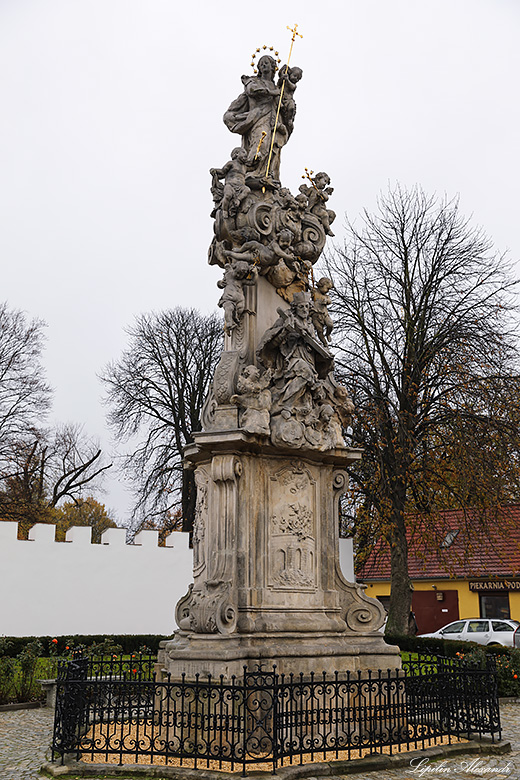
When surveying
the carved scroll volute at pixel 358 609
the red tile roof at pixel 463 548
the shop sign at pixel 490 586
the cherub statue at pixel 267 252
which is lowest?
the carved scroll volute at pixel 358 609

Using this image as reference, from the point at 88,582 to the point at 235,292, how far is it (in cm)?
1458

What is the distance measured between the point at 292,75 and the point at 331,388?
4.46 meters

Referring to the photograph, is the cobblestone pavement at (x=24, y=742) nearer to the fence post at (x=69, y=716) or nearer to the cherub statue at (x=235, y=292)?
the fence post at (x=69, y=716)

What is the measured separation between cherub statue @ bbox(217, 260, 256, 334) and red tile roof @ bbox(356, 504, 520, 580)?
10.9 m

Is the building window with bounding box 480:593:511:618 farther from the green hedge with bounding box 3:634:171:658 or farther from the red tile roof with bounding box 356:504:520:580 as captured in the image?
the green hedge with bounding box 3:634:171:658

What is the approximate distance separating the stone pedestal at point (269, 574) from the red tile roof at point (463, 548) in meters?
9.93

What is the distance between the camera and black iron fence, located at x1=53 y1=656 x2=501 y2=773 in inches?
279

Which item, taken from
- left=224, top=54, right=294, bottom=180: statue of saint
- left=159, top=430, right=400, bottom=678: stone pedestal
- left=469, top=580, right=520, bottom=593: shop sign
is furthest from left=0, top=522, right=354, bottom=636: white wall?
left=224, top=54, right=294, bottom=180: statue of saint

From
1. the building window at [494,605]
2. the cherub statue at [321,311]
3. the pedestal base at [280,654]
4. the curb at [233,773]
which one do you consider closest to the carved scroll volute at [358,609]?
the pedestal base at [280,654]

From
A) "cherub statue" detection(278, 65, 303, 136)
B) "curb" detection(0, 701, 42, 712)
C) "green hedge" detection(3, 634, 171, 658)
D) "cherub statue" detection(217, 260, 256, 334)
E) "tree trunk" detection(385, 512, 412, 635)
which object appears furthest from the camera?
"tree trunk" detection(385, 512, 412, 635)

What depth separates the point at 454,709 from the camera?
8570 millimetres

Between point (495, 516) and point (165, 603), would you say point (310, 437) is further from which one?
point (165, 603)

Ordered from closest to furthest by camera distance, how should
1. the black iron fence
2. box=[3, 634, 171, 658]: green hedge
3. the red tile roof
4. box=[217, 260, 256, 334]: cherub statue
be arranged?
the black iron fence, box=[217, 260, 256, 334]: cherub statue, box=[3, 634, 171, 658]: green hedge, the red tile roof

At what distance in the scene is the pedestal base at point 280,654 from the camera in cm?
776
